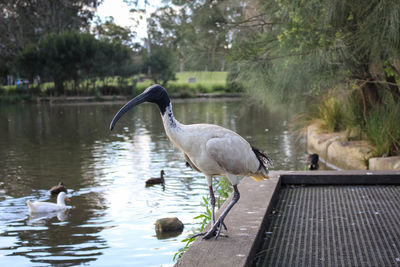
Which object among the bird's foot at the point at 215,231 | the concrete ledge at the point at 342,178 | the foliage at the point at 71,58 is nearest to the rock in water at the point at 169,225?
the concrete ledge at the point at 342,178

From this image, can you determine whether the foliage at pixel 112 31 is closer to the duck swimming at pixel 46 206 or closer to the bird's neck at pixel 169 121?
the duck swimming at pixel 46 206

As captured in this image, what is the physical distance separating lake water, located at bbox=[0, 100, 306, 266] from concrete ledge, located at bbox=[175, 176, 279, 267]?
6.78 ft

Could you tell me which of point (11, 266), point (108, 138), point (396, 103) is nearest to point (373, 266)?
point (11, 266)

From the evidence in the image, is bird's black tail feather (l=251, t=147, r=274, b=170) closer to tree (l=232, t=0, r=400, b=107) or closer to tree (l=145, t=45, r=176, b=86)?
tree (l=232, t=0, r=400, b=107)

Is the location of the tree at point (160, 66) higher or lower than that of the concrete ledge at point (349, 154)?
higher

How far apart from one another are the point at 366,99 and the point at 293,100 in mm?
2145

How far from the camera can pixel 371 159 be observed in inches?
363

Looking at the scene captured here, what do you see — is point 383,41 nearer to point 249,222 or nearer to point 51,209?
point 249,222

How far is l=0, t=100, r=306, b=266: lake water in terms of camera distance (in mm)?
6901

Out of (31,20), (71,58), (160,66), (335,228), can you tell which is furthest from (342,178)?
(31,20)

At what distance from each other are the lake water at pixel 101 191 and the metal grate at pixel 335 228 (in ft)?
6.87

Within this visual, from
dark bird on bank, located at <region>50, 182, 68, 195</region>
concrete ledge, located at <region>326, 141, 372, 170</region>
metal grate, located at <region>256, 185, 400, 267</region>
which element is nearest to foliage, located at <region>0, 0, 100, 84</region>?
dark bird on bank, located at <region>50, 182, 68, 195</region>

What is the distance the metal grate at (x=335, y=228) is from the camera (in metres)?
3.59

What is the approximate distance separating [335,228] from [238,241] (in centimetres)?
99
